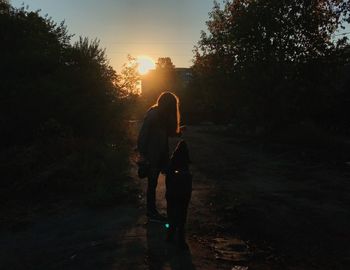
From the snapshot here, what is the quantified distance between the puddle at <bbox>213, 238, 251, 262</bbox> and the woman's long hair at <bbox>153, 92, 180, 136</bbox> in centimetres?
183

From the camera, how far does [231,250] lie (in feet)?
19.0

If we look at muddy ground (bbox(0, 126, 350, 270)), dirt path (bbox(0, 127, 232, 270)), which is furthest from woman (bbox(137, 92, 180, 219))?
muddy ground (bbox(0, 126, 350, 270))

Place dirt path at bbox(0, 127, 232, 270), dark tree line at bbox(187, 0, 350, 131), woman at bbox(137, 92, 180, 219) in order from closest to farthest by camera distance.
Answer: dirt path at bbox(0, 127, 232, 270) → woman at bbox(137, 92, 180, 219) → dark tree line at bbox(187, 0, 350, 131)

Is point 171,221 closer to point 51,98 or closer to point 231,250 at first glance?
point 231,250

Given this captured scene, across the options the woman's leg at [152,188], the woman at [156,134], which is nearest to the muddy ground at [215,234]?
the woman's leg at [152,188]

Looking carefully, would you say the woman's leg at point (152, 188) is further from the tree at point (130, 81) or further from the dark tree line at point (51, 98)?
the tree at point (130, 81)

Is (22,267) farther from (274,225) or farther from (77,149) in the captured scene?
(77,149)

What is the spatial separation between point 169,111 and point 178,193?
5.35ft

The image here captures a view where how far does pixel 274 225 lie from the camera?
6.88 m

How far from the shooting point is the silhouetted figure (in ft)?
19.3

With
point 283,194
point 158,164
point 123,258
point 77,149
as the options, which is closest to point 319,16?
point 77,149

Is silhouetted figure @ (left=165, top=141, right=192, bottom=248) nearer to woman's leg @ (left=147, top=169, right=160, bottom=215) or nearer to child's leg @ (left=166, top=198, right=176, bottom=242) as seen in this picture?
child's leg @ (left=166, top=198, right=176, bottom=242)

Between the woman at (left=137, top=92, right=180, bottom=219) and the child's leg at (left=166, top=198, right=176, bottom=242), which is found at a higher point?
the woman at (left=137, top=92, right=180, bottom=219)

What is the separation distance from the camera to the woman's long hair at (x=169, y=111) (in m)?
7.09
